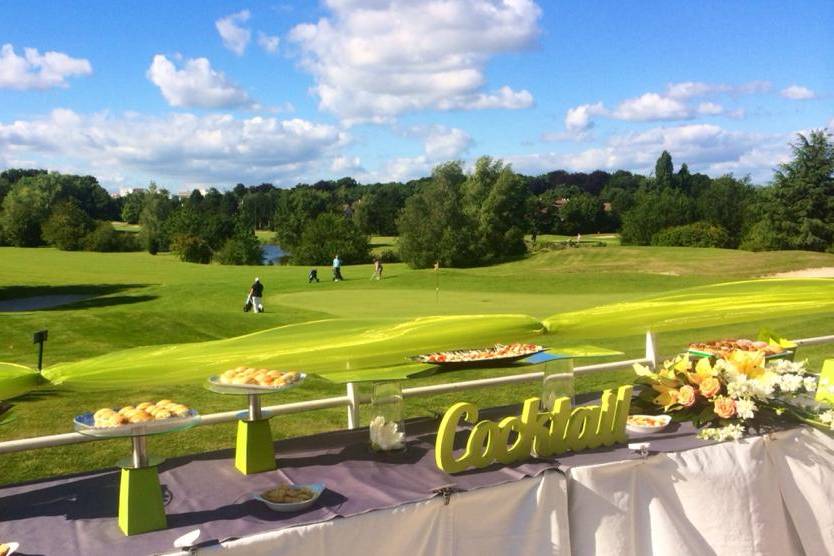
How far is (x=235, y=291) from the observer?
34.8m

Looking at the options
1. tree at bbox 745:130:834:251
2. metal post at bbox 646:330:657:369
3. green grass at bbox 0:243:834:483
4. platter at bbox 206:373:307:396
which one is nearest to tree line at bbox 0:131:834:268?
tree at bbox 745:130:834:251

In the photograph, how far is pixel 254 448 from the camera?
3.88 m

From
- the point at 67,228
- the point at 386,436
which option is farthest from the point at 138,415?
the point at 67,228

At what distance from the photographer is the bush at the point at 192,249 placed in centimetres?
7388

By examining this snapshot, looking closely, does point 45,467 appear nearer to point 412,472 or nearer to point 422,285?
point 412,472

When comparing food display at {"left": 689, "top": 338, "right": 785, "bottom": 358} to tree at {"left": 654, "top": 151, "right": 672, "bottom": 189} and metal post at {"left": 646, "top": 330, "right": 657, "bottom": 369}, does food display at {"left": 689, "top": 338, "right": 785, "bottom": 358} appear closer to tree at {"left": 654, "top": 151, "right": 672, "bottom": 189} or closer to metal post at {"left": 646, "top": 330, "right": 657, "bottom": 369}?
metal post at {"left": 646, "top": 330, "right": 657, "bottom": 369}

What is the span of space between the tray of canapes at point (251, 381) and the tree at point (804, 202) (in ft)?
199

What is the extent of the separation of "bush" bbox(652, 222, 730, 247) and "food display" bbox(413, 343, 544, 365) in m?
67.8

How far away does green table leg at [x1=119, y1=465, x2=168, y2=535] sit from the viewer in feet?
10.1

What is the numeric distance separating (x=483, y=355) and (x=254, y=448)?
1605 mm

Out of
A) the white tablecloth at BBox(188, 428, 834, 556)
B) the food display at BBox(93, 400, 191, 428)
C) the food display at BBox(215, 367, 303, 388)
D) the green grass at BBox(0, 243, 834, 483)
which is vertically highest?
the food display at BBox(215, 367, 303, 388)

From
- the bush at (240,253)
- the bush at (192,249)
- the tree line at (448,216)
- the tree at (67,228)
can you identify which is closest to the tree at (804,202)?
the tree line at (448,216)

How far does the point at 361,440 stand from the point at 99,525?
1.60m

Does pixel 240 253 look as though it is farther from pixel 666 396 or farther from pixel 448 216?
pixel 666 396
